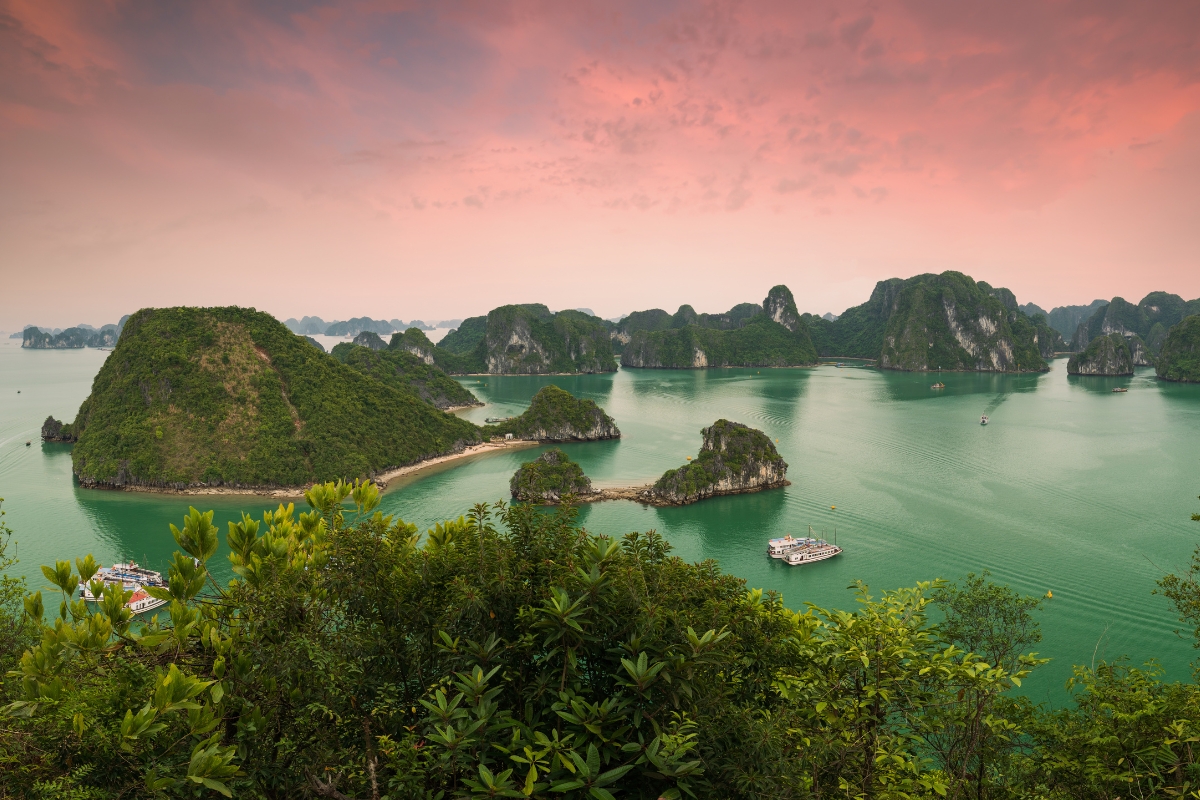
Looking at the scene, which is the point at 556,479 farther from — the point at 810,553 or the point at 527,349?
the point at 527,349

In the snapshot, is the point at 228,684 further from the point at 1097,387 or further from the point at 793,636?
the point at 1097,387

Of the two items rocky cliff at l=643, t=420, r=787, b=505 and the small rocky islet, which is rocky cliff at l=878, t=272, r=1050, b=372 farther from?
the small rocky islet

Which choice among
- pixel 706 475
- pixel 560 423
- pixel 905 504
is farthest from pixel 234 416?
pixel 905 504

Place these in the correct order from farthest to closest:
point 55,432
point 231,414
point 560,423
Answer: point 560,423
point 55,432
point 231,414

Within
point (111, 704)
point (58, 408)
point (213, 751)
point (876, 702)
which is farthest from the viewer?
point (58, 408)

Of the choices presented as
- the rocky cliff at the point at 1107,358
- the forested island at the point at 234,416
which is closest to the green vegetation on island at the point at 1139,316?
the rocky cliff at the point at 1107,358

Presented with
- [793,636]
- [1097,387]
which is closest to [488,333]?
[1097,387]

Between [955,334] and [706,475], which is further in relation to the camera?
[955,334]

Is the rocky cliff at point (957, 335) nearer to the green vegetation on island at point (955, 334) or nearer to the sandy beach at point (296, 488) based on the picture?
the green vegetation on island at point (955, 334)
